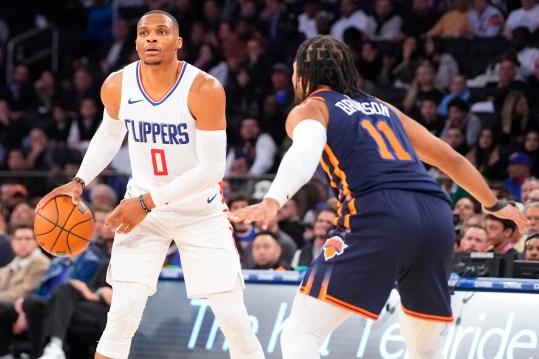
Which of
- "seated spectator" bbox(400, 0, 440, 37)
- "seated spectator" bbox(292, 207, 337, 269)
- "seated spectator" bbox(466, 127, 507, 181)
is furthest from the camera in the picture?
"seated spectator" bbox(400, 0, 440, 37)

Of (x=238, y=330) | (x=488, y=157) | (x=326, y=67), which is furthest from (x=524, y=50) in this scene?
(x=326, y=67)

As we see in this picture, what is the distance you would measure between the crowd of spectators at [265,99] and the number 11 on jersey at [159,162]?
2.94m

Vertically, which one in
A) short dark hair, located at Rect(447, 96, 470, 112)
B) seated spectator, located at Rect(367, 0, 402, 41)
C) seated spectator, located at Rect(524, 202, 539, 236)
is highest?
seated spectator, located at Rect(367, 0, 402, 41)

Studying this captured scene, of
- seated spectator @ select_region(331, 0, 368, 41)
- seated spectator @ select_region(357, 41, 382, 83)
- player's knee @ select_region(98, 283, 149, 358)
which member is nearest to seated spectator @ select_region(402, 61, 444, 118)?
seated spectator @ select_region(357, 41, 382, 83)

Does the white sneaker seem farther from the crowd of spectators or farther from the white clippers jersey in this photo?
the white clippers jersey

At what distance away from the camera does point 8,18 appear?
59.9 ft

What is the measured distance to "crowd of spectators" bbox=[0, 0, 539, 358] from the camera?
9242mm

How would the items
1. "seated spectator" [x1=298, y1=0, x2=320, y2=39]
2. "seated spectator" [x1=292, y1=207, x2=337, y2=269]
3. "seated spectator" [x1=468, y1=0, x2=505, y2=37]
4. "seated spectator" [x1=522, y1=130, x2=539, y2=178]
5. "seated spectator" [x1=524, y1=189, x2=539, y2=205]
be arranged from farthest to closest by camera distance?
"seated spectator" [x1=298, y1=0, x2=320, y2=39] → "seated spectator" [x1=468, y1=0, x2=505, y2=37] → "seated spectator" [x1=522, y1=130, x2=539, y2=178] → "seated spectator" [x1=292, y1=207, x2=337, y2=269] → "seated spectator" [x1=524, y1=189, x2=539, y2=205]

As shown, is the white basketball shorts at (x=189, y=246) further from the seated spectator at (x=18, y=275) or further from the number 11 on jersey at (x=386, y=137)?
the seated spectator at (x=18, y=275)

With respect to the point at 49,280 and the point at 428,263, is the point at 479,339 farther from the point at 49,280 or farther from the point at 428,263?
the point at 49,280

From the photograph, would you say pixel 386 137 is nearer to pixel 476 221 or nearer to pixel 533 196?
pixel 476 221

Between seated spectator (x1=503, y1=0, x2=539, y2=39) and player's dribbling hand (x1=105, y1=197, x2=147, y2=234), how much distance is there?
27.4 feet

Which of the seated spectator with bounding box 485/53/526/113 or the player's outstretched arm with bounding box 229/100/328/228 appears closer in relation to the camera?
the player's outstretched arm with bounding box 229/100/328/228

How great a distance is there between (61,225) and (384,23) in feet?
29.9
